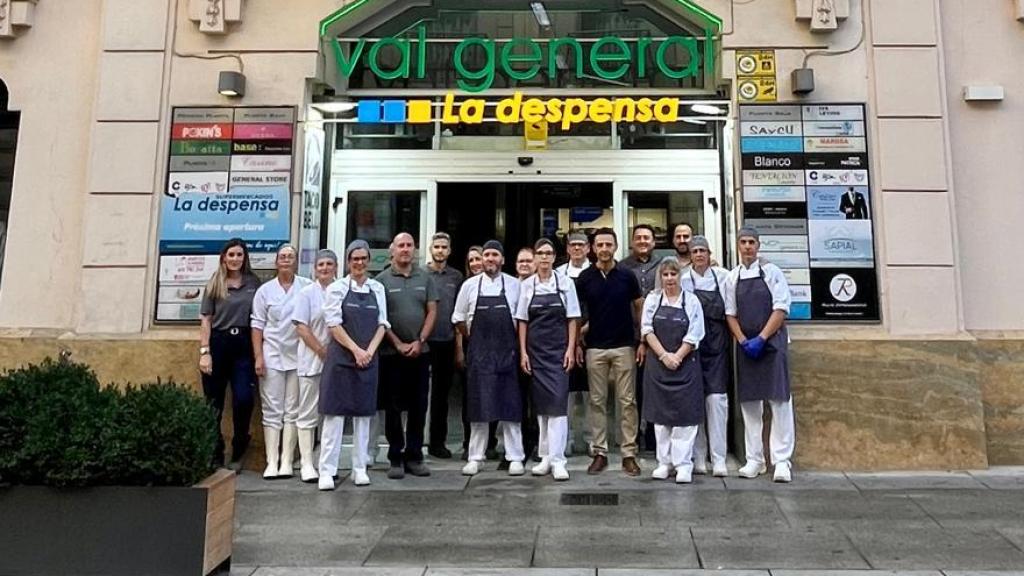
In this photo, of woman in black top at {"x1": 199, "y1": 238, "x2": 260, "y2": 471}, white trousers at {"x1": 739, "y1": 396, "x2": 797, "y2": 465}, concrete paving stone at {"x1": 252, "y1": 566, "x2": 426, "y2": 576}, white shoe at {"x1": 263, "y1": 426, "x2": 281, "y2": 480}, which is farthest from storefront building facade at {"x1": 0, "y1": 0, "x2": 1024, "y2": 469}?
concrete paving stone at {"x1": 252, "y1": 566, "x2": 426, "y2": 576}

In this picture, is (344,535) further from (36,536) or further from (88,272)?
(88,272)

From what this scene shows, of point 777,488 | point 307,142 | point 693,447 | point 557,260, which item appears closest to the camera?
point 777,488

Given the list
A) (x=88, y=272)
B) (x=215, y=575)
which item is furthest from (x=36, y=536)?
(x=88, y=272)

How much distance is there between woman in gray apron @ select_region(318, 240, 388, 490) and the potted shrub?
95.1 inches

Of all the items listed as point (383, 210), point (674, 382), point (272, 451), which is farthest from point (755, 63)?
point (272, 451)

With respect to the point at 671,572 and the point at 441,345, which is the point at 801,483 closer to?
the point at 671,572

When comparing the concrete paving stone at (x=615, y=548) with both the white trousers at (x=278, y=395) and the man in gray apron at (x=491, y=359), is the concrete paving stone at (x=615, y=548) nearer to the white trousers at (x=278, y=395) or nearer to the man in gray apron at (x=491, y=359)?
the man in gray apron at (x=491, y=359)

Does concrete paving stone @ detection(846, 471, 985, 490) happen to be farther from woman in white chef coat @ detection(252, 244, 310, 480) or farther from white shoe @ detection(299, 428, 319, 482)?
woman in white chef coat @ detection(252, 244, 310, 480)

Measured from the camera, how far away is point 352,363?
671 cm

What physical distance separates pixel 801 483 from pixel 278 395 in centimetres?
501

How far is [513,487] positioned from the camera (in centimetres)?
675

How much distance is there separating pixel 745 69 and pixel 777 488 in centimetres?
443

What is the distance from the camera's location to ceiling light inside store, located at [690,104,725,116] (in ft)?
27.3

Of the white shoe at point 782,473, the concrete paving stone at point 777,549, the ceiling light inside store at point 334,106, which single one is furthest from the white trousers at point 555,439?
the ceiling light inside store at point 334,106
